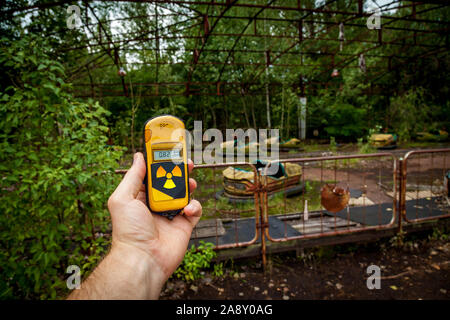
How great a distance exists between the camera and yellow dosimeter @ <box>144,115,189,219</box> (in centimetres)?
135

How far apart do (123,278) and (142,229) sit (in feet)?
0.80

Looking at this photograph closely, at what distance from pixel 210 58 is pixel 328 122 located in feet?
34.9

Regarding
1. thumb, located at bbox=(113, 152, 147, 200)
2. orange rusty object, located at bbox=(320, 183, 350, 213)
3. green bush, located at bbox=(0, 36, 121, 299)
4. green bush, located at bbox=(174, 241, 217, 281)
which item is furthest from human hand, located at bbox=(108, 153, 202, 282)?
orange rusty object, located at bbox=(320, 183, 350, 213)

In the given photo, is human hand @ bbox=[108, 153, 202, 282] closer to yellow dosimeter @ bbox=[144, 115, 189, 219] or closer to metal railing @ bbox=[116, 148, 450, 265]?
yellow dosimeter @ bbox=[144, 115, 189, 219]

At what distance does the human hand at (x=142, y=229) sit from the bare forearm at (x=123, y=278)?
0.7 inches

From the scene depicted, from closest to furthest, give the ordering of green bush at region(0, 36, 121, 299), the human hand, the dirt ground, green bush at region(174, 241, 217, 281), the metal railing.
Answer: the human hand → green bush at region(0, 36, 121, 299) → the dirt ground → green bush at region(174, 241, 217, 281) → the metal railing

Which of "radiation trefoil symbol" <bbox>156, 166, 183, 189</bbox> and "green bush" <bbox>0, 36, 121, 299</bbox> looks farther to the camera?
"green bush" <bbox>0, 36, 121, 299</bbox>

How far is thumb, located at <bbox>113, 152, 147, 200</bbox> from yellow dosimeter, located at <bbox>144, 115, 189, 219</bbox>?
36 millimetres

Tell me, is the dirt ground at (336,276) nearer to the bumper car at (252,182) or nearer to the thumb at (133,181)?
the thumb at (133,181)

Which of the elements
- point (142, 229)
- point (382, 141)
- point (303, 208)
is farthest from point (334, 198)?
point (382, 141)

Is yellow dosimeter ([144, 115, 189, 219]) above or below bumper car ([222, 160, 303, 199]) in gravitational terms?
above

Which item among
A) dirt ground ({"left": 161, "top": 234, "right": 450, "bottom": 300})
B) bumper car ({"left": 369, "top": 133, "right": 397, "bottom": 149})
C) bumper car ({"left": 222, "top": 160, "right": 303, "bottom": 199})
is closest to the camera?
dirt ground ({"left": 161, "top": 234, "right": 450, "bottom": 300})

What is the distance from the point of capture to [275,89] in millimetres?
14273
